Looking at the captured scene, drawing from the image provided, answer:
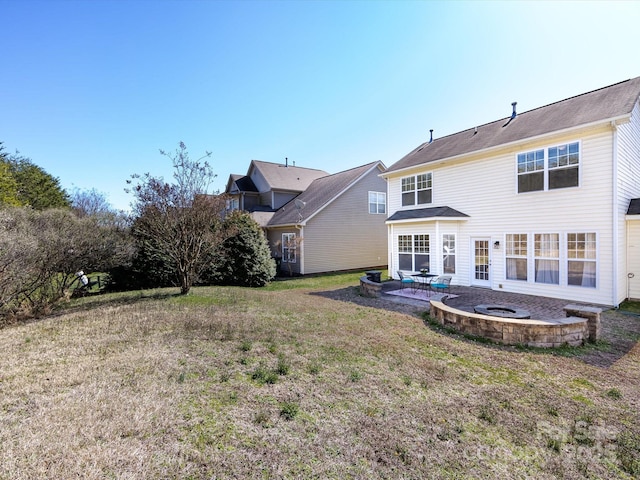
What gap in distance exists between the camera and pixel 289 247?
18875 millimetres

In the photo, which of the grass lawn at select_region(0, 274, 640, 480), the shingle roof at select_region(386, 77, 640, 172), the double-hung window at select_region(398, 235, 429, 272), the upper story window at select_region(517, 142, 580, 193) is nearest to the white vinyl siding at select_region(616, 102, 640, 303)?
the shingle roof at select_region(386, 77, 640, 172)

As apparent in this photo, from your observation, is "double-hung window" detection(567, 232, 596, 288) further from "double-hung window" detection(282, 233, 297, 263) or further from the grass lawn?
"double-hung window" detection(282, 233, 297, 263)

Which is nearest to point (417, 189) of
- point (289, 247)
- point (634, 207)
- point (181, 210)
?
point (634, 207)

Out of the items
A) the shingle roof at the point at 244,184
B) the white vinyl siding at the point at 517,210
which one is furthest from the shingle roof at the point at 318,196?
the white vinyl siding at the point at 517,210

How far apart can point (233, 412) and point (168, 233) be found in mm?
8470

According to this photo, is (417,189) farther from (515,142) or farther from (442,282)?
(442,282)

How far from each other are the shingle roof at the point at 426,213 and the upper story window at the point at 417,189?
1.61 feet

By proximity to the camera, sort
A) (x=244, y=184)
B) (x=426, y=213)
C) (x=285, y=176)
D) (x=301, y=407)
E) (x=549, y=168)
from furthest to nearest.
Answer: (x=285, y=176) < (x=244, y=184) < (x=426, y=213) < (x=549, y=168) < (x=301, y=407)

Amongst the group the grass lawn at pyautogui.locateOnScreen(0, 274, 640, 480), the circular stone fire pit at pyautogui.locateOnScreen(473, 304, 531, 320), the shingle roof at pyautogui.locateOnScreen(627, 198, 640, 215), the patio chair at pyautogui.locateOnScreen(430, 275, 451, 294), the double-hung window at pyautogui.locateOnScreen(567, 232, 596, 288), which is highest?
the shingle roof at pyautogui.locateOnScreen(627, 198, 640, 215)

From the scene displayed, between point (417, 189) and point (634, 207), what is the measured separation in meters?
7.50

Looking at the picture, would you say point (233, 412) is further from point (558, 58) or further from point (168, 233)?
point (558, 58)

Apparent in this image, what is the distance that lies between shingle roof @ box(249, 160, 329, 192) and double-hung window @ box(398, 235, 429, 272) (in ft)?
39.6

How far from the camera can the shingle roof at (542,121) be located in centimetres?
937

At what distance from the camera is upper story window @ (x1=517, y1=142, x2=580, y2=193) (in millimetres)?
9750
